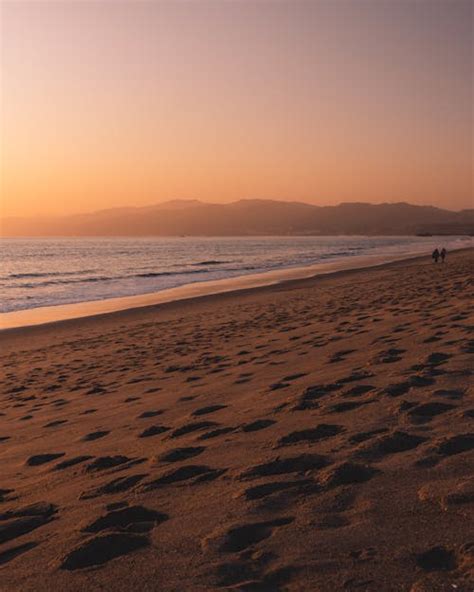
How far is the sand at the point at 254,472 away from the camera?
8.69 feet

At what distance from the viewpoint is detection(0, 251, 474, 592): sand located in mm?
2648

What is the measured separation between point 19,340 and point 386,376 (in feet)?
37.4

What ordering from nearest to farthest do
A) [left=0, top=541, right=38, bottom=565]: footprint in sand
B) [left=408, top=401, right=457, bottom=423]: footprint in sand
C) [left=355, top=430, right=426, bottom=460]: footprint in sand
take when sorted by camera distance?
[left=0, top=541, right=38, bottom=565]: footprint in sand → [left=355, top=430, right=426, bottom=460]: footprint in sand → [left=408, top=401, right=457, bottom=423]: footprint in sand

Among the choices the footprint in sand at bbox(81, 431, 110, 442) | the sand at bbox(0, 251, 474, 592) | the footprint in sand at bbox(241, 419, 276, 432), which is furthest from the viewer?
the footprint in sand at bbox(81, 431, 110, 442)

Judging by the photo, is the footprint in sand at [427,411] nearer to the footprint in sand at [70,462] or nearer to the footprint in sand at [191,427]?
the footprint in sand at [191,427]

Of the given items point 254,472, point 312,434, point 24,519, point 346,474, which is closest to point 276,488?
point 254,472

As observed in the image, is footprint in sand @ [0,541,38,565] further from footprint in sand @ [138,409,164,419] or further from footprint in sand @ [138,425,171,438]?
footprint in sand @ [138,409,164,419]

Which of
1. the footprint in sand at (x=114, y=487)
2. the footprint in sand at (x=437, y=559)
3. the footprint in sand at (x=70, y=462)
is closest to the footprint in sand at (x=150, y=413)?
the footprint in sand at (x=70, y=462)

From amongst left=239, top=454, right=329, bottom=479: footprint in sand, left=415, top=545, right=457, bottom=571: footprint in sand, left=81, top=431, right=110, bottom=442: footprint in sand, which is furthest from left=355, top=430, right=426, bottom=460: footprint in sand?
left=81, top=431, right=110, bottom=442: footprint in sand

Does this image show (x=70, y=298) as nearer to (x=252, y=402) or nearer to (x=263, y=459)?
(x=252, y=402)

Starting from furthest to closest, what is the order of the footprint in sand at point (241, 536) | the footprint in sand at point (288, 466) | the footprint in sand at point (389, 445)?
the footprint in sand at point (389, 445)
the footprint in sand at point (288, 466)
the footprint in sand at point (241, 536)

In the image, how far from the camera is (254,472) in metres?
3.81

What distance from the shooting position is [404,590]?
2.33 metres

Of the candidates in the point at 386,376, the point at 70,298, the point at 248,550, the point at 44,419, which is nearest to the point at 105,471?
the point at 248,550
